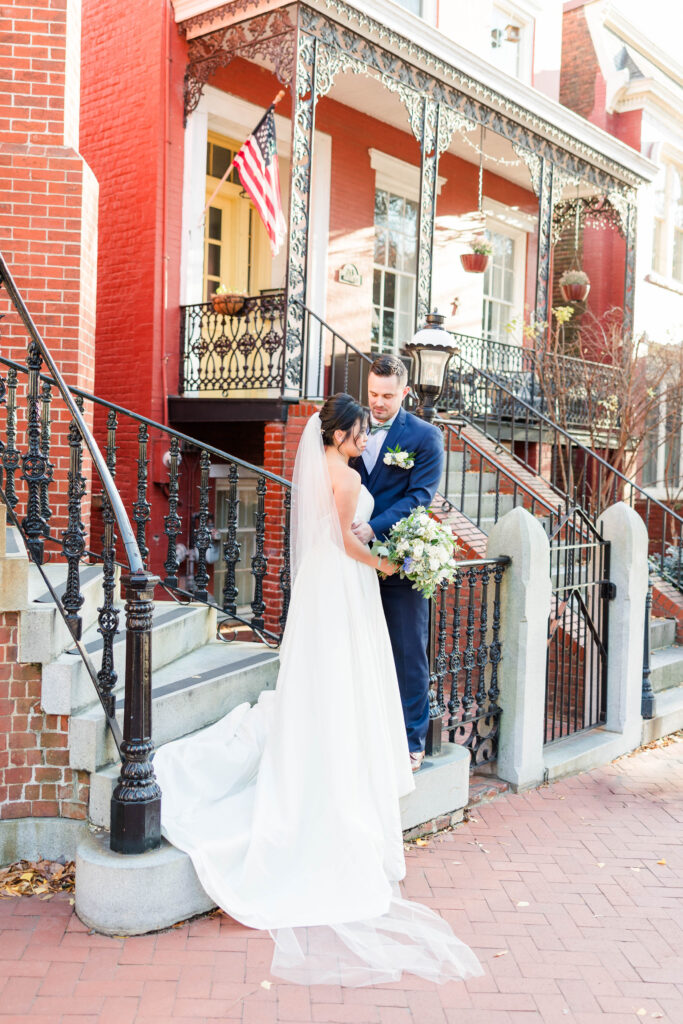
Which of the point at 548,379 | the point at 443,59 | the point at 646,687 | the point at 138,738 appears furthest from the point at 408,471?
the point at 548,379

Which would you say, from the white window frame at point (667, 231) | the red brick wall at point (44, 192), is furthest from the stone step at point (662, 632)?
the white window frame at point (667, 231)

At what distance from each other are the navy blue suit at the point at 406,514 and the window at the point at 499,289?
10.0m

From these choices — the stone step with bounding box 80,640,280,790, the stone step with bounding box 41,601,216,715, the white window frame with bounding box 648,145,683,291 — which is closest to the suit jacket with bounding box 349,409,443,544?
the stone step with bounding box 80,640,280,790

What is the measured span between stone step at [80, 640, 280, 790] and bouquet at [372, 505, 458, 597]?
1118 mm

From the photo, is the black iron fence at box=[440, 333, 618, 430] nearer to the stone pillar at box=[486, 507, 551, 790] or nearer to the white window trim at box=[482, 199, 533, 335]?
the white window trim at box=[482, 199, 533, 335]

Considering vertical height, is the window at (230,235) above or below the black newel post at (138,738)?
above

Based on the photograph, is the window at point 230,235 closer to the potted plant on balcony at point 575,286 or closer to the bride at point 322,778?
the potted plant on balcony at point 575,286

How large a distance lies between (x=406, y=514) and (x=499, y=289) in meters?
11.2

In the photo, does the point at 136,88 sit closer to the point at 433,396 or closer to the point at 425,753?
the point at 433,396

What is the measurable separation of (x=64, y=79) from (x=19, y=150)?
602mm

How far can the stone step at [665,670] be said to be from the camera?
7512 millimetres

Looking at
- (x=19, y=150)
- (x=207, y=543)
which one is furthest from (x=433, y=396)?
(x=19, y=150)

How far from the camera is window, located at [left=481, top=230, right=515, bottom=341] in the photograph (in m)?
14.1

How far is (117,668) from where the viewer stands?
163 inches
